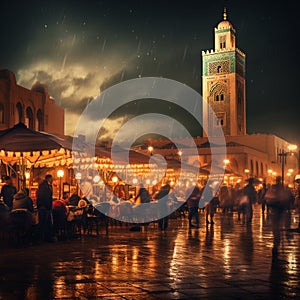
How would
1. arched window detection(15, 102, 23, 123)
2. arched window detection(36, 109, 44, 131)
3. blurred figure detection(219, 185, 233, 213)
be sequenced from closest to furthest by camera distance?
blurred figure detection(219, 185, 233, 213) < arched window detection(15, 102, 23, 123) < arched window detection(36, 109, 44, 131)

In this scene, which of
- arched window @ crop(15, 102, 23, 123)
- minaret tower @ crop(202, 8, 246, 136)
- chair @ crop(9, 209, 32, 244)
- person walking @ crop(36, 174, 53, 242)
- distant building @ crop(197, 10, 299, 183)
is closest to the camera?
chair @ crop(9, 209, 32, 244)


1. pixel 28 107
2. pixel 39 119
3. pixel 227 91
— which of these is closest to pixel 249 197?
pixel 28 107

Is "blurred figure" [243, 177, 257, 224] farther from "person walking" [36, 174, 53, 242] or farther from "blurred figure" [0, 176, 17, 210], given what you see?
"blurred figure" [0, 176, 17, 210]

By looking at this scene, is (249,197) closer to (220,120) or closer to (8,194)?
(8,194)

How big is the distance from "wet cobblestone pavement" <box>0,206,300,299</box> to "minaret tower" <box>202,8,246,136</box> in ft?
279

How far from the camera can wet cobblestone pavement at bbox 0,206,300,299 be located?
625cm

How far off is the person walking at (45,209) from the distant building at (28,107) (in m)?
28.7

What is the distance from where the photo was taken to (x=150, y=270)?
7980 millimetres

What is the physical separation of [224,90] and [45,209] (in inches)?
3532

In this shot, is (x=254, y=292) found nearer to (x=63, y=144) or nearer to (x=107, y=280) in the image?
(x=107, y=280)

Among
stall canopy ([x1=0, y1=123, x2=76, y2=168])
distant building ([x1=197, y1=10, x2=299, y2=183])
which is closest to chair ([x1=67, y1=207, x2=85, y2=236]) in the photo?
stall canopy ([x1=0, y1=123, x2=76, y2=168])

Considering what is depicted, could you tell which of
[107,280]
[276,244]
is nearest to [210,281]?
[107,280]

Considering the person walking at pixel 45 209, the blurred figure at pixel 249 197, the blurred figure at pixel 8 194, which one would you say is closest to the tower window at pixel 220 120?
the blurred figure at pixel 249 197

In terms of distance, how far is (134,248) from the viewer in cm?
1109
